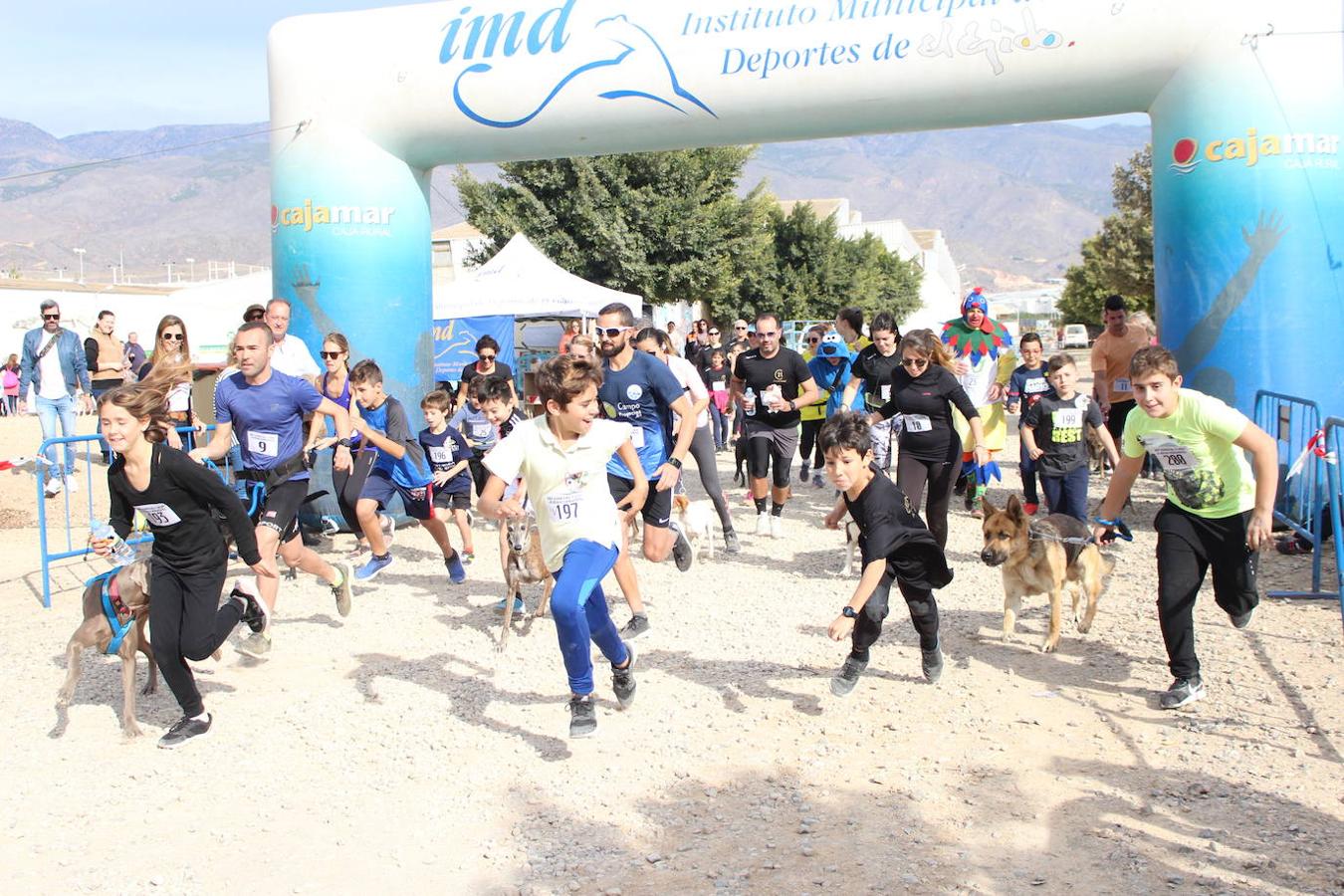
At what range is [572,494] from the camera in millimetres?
4832

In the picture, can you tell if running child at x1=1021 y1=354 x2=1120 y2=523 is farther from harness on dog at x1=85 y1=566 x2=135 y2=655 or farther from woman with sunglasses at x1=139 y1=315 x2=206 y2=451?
harness on dog at x1=85 y1=566 x2=135 y2=655

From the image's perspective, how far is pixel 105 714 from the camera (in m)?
5.44

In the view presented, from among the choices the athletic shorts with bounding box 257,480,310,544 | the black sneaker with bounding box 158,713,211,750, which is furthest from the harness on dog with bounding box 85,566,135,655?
the athletic shorts with bounding box 257,480,310,544

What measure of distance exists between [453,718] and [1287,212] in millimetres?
7291

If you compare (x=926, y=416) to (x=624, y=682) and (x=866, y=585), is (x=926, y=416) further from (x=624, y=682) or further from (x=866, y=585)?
Answer: (x=624, y=682)

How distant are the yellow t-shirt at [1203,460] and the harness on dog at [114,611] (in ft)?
16.0

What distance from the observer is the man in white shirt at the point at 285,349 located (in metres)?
8.11

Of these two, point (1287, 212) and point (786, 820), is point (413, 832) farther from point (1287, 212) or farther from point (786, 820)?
point (1287, 212)

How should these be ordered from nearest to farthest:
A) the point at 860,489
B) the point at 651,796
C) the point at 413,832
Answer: the point at 413,832 < the point at 651,796 < the point at 860,489

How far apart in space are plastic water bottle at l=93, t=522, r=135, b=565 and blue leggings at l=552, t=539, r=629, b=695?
217cm

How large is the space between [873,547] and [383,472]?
4.07 metres

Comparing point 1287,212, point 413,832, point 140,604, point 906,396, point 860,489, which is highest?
point 1287,212

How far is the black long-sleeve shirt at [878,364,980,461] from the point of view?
720 centimetres

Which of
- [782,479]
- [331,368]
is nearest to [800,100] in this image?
[782,479]
